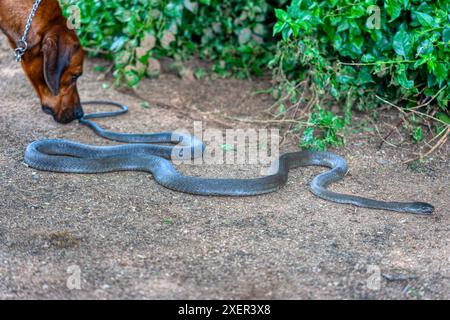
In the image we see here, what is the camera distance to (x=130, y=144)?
670cm

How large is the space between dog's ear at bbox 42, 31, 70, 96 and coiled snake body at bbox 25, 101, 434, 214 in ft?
2.03

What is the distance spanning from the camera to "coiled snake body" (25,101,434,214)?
18.8ft

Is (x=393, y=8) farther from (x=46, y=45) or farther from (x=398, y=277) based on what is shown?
(x=46, y=45)

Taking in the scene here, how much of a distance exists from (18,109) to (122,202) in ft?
8.89

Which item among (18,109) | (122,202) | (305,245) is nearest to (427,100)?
(305,245)

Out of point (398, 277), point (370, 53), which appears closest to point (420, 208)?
point (398, 277)

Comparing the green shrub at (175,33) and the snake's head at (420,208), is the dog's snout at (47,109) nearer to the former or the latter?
the green shrub at (175,33)

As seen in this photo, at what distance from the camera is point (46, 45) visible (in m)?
6.05

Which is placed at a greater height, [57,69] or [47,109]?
[57,69]

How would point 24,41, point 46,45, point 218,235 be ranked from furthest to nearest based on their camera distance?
point 46,45 → point 24,41 → point 218,235

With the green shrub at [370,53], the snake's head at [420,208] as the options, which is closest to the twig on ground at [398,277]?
the snake's head at [420,208]

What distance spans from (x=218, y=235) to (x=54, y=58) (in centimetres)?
238

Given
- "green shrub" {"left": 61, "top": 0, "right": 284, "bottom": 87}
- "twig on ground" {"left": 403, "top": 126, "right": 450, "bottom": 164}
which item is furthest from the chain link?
"twig on ground" {"left": 403, "top": 126, "right": 450, "bottom": 164}

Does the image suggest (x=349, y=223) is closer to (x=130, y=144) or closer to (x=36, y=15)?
(x=130, y=144)
